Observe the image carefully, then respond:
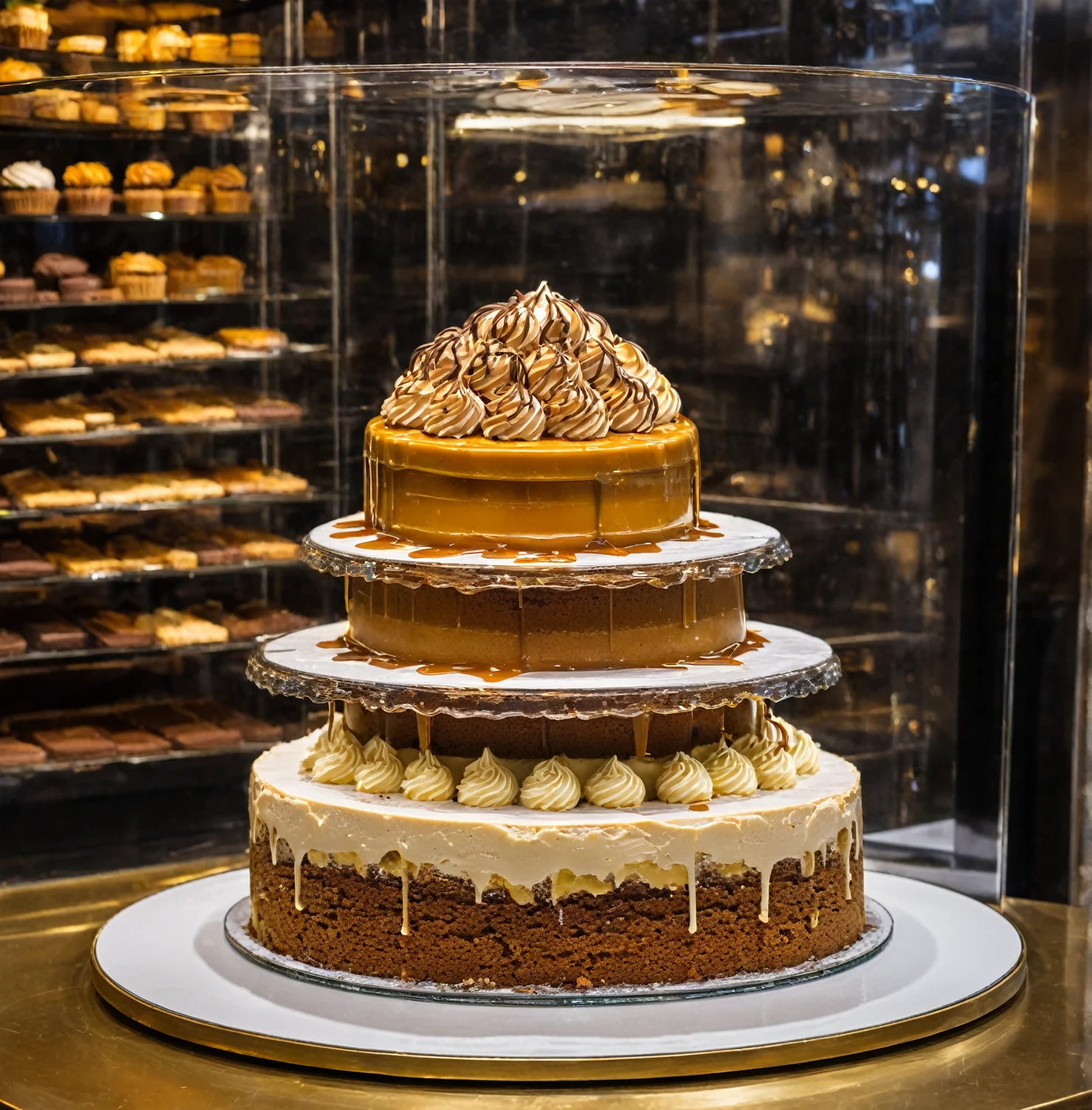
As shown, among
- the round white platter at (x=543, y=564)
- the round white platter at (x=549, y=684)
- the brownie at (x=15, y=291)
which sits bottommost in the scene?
the round white platter at (x=549, y=684)

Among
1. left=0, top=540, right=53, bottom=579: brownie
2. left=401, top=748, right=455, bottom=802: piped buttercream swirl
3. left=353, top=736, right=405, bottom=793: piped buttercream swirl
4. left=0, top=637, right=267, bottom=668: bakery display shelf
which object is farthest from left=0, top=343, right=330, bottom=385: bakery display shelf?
left=401, top=748, right=455, bottom=802: piped buttercream swirl

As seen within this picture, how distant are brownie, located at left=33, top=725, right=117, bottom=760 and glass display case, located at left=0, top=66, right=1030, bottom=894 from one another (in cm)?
6

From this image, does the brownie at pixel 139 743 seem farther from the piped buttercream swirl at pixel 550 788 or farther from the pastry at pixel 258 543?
the piped buttercream swirl at pixel 550 788

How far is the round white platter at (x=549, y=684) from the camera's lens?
420 cm

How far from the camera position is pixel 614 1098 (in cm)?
397

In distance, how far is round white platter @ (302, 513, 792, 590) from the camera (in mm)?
4250

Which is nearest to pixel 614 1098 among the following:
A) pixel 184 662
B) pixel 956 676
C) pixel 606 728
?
pixel 606 728

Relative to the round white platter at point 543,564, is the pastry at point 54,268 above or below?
above

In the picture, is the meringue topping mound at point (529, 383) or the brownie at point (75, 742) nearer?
the meringue topping mound at point (529, 383)

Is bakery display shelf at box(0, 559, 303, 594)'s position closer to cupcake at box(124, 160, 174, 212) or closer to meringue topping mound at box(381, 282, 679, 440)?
cupcake at box(124, 160, 174, 212)

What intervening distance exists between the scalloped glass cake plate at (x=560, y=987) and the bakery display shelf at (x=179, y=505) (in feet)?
7.68

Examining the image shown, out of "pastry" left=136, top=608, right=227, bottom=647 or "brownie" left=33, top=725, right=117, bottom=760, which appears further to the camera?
"pastry" left=136, top=608, right=227, bottom=647

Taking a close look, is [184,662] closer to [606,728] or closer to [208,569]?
[208,569]

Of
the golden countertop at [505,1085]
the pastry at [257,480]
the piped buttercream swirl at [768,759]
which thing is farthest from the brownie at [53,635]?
the piped buttercream swirl at [768,759]
